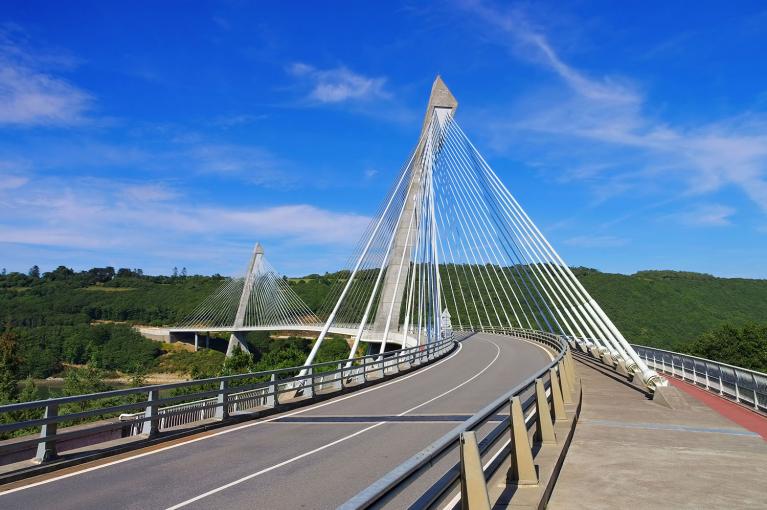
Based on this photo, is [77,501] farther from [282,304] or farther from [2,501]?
[282,304]

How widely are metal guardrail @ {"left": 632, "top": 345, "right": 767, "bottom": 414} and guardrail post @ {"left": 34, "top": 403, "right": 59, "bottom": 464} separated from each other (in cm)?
1516

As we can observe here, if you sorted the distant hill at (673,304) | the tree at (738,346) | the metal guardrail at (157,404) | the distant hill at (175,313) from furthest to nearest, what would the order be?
the distant hill at (175,313), the distant hill at (673,304), the tree at (738,346), the metal guardrail at (157,404)

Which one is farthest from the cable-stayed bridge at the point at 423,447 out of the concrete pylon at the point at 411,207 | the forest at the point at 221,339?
the forest at the point at 221,339

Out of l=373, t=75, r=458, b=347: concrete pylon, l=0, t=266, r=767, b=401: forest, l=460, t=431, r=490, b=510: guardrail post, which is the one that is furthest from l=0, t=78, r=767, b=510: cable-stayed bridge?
l=0, t=266, r=767, b=401: forest

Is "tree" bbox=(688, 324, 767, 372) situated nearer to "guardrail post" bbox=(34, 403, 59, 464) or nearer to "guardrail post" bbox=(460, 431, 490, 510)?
"guardrail post" bbox=(34, 403, 59, 464)

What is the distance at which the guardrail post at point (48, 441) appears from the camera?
979 cm

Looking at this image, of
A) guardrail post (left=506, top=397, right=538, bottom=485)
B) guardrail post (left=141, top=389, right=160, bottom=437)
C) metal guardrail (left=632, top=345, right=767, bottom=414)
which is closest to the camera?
guardrail post (left=506, top=397, right=538, bottom=485)

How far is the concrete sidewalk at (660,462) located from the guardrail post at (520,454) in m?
0.48

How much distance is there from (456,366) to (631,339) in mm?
61148

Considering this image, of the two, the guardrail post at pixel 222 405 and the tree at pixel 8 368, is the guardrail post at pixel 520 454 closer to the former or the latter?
the guardrail post at pixel 222 405

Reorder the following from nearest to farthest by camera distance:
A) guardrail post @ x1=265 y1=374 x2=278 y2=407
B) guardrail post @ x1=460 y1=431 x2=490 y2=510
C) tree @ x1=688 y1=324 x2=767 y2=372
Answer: guardrail post @ x1=460 y1=431 x2=490 y2=510 < guardrail post @ x1=265 y1=374 x2=278 y2=407 < tree @ x1=688 y1=324 x2=767 y2=372

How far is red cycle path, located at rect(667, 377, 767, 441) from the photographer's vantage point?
12848mm

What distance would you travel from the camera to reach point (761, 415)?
14898 mm

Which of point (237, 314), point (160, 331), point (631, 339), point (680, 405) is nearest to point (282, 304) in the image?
point (237, 314)
